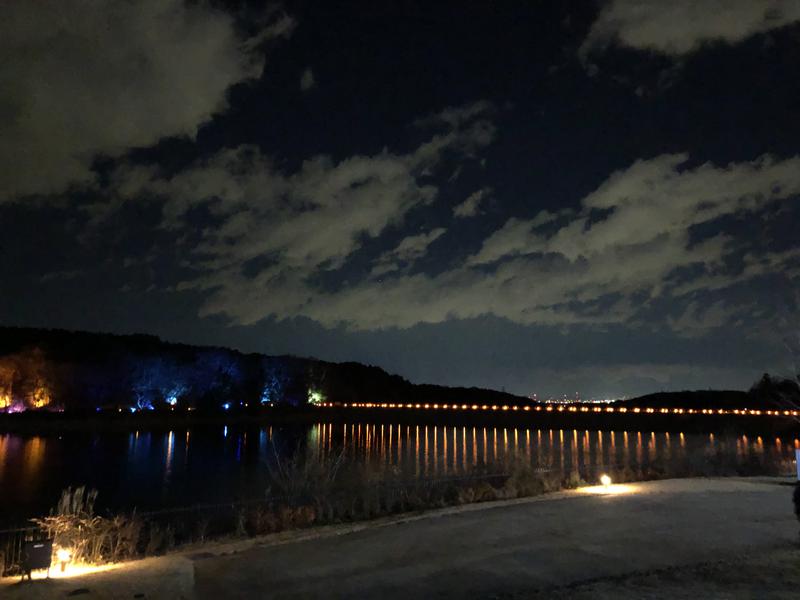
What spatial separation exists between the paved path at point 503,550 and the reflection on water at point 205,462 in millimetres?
8946

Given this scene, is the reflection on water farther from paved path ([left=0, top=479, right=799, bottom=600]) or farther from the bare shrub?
the bare shrub

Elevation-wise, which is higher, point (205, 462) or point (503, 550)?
point (503, 550)

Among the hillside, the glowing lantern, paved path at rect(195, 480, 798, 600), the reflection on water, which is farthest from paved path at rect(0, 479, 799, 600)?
the hillside

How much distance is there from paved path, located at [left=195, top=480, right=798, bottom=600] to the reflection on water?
895 centimetres

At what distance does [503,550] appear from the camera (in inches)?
478

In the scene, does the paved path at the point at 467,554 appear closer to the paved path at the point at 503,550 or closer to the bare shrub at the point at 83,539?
the paved path at the point at 503,550

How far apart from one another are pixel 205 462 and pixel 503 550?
39982 mm

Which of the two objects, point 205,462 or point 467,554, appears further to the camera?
point 205,462

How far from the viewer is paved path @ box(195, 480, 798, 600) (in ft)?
33.9

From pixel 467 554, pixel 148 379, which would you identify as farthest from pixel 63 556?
pixel 148 379

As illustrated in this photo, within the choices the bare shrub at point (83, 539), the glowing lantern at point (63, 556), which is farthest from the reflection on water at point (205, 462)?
the glowing lantern at point (63, 556)

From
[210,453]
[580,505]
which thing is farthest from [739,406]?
[580,505]

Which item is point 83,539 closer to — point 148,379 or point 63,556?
point 63,556

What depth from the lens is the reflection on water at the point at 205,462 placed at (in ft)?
97.5
